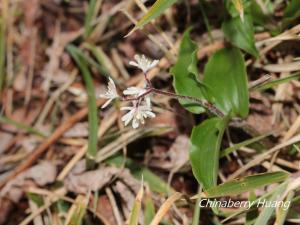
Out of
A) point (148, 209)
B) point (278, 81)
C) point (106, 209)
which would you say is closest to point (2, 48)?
point (106, 209)

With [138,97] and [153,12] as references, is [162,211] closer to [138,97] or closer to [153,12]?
[138,97]

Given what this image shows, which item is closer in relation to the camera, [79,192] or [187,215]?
[187,215]

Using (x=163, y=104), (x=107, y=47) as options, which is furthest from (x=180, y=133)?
(x=107, y=47)

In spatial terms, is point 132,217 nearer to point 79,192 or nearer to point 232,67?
point 79,192

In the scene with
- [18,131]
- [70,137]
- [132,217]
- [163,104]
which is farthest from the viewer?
[18,131]

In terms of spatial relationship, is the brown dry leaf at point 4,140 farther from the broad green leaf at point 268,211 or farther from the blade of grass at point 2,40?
the broad green leaf at point 268,211
